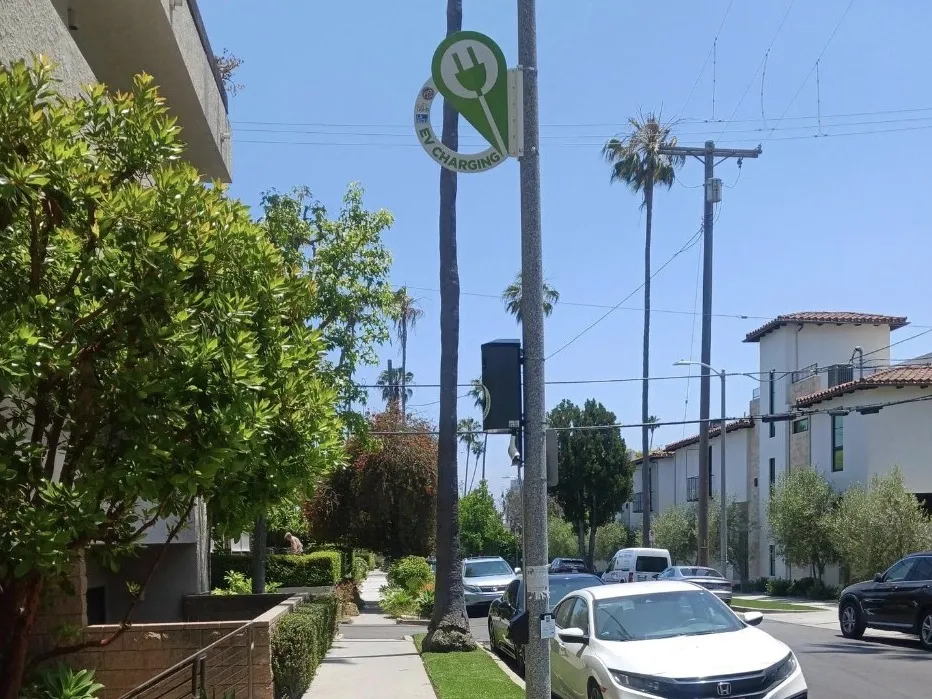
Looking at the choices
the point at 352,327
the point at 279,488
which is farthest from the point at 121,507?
the point at 352,327

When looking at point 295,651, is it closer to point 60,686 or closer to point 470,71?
point 60,686

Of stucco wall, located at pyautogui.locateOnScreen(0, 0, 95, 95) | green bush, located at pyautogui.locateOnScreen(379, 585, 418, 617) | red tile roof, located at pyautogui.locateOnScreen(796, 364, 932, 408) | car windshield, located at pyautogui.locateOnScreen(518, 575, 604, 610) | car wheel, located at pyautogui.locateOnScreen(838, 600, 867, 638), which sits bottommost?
green bush, located at pyautogui.locateOnScreen(379, 585, 418, 617)

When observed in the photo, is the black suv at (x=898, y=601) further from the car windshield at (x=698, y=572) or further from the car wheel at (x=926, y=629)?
the car windshield at (x=698, y=572)

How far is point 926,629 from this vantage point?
19141mm

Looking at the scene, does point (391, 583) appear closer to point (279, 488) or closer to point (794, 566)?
point (794, 566)

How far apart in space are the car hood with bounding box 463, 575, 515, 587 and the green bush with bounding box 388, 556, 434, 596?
5.48ft

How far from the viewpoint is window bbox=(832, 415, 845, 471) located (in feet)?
133

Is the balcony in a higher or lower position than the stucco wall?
higher

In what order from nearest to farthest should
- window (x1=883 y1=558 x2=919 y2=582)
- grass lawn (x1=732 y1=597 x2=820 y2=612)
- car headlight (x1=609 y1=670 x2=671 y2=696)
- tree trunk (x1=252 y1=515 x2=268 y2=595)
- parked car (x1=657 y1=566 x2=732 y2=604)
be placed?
car headlight (x1=609 y1=670 x2=671 y2=696) < tree trunk (x1=252 y1=515 x2=268 y2=595) < window (x1=883 y1=558 x2=919 y2=582) < parked car (x1=657 y1=566 x2=732 y2=604) < grass lawn (x1=732 y1=597 x2=820 y2=612)

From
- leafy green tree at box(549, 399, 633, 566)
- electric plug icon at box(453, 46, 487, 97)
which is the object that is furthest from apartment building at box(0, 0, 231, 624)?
leafy green tree at box(549, 399, 633, 566)

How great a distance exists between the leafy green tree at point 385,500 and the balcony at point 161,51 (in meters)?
20.4

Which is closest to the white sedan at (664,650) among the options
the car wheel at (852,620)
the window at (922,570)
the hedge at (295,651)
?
the hedge at (295,651)

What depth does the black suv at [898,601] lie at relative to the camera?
63.4 ft

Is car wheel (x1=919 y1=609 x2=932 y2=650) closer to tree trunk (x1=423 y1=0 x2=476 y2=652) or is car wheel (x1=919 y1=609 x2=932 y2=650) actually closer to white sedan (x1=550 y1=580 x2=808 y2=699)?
tree trunk (x1=423 y1=0 x2=476 y2=652)
